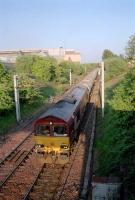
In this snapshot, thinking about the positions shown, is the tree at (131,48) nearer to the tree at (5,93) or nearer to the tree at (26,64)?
the tree at (5,93)

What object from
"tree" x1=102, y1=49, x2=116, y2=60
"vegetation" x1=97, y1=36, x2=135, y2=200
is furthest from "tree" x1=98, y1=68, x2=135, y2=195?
"tree" x1=102, y1=49, x2=116, y2=60

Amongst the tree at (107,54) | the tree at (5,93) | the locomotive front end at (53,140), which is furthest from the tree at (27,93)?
the tree at (107,54)

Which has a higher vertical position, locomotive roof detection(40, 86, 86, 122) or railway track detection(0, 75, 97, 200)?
locomotive roof detection(40, 86, 86, 122)

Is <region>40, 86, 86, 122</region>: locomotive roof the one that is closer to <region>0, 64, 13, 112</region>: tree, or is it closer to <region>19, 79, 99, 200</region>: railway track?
<region>19, 79, 99, 200</region>: railway track

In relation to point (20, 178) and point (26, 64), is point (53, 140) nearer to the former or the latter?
point (20, 178)

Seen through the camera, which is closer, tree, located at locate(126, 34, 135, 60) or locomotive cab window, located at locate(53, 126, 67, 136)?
locomotive cab window, located at locate(53, 126, 67, 136)

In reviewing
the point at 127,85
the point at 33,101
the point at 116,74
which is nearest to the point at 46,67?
the point at 116,74

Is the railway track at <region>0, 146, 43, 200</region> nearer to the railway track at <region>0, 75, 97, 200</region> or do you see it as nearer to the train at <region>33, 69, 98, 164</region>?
the railway track at <region>0, 75, 97, 200</region>

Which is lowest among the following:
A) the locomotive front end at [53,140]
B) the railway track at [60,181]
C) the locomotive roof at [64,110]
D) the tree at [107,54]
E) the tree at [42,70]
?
the railway track at [60,181]

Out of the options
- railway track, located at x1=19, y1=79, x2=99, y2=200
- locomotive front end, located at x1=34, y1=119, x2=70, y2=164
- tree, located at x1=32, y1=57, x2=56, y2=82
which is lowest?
railway track, located at x1=19, y1=79, x2=99, y2=200

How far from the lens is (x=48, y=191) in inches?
531

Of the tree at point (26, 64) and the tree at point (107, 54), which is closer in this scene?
the tree at point (26, 64)

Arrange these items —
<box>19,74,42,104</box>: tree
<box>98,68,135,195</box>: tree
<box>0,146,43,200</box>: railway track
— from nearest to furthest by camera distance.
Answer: <box>98,68,135,195</box>: tree < <box>0,146,43,200</box>: railway track < <box>19,74,42,104</box>: tree

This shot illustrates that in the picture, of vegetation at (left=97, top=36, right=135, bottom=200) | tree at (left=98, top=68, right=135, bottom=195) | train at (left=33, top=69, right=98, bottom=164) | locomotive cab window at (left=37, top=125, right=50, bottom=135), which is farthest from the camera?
locomotive cab window at (left=37, top=125, right=50, bottom=135)
